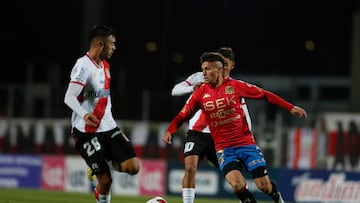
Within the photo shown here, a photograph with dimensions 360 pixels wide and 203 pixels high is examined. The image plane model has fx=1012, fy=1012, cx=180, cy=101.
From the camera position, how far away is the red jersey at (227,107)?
467 inches

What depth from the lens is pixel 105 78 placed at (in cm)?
1164

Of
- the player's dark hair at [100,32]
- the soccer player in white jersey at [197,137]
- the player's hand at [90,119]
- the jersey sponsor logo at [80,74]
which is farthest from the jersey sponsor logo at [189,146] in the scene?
the player's hand at [90,119]

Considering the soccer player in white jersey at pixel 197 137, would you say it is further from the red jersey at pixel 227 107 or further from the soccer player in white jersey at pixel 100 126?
the soccer player in white jersey at pixel 100 126

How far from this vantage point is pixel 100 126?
38.1 ft

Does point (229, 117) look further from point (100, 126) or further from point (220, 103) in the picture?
point (100, 126)

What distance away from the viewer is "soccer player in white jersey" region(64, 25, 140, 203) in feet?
37.7

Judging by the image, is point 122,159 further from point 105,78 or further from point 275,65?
point 275,65

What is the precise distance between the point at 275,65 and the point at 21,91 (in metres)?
12.0

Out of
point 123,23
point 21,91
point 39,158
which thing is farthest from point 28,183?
point 123,23

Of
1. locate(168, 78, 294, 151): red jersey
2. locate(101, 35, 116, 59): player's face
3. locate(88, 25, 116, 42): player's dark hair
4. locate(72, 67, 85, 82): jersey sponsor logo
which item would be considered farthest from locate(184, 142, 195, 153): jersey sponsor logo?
locate(72, 67, 85, 82): jersey sponsor logo

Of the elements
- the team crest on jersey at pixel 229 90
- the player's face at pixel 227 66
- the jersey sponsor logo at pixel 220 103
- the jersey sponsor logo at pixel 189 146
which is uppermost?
the player's face at pixel 227 66

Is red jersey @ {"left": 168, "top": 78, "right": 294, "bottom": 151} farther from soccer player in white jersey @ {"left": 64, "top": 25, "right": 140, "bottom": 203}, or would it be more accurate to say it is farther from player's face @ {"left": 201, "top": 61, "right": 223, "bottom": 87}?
soccer player in white jersey @ {"left": 64, "top": 25, "right": 140, "bottom": 203}

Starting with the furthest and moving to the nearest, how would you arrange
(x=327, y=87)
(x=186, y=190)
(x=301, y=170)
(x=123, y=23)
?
(x=123, y=23)
(x=327, y=87)
(x=301, y=170)
(x=186, y=190)

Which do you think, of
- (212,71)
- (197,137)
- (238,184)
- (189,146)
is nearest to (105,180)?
(238,184)
